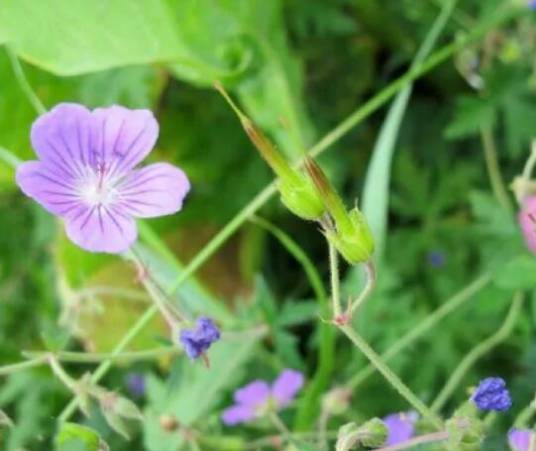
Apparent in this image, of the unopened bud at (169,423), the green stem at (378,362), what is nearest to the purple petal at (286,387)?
the unopened bud at (169,423)

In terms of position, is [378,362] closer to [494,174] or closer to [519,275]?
[519,275]

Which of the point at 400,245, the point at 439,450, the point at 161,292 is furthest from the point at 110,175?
the point at 400,245

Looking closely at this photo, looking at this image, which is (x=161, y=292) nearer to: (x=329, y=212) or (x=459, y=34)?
(x=329, y=212)

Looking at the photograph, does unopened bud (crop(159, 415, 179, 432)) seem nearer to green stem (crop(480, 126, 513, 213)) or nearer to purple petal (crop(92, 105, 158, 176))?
purple petal (crop(92, 105, 158, 176))

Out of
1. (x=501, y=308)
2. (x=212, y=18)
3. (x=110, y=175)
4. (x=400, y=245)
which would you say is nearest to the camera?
(x=110, y=175)

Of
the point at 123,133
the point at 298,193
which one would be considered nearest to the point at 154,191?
the point at 123,133

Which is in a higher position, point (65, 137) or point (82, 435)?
point (65, 137)

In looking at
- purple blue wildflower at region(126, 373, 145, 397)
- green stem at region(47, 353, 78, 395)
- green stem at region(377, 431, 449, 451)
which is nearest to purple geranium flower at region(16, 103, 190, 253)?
green stem at region(47, 353, 78, 395)
